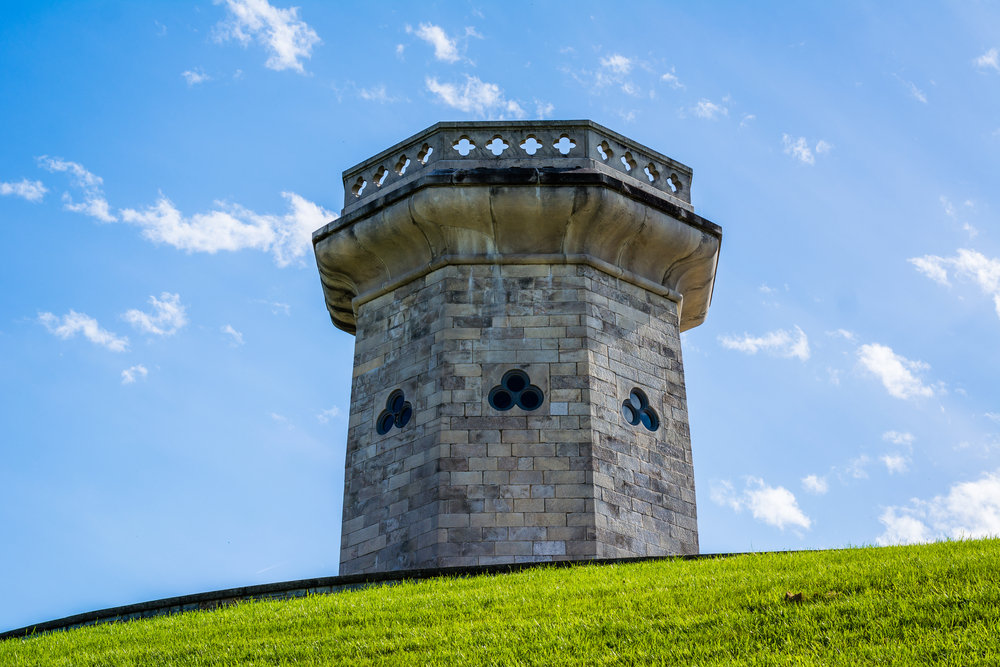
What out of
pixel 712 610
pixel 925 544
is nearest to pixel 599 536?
pixel 925 544

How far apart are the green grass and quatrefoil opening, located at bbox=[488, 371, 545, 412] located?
3.73 m

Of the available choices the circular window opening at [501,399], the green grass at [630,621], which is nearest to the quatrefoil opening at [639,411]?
the circular window opening at [501,399]

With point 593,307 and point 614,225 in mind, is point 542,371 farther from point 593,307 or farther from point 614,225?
point 614,225

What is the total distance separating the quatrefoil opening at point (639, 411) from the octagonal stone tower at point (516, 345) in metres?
0.02

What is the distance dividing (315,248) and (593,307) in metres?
4.29

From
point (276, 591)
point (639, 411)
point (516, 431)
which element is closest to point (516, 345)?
point (516, 431)

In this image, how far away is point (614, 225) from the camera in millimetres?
16812

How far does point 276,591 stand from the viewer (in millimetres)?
12531

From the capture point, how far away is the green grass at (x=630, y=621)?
8383mm

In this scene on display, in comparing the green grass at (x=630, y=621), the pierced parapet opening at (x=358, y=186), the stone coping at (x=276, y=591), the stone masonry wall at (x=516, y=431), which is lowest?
the green grass at (x=630, y=621)

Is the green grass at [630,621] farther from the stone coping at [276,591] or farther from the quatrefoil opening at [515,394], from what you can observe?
the quatrefoil opening at [515,394]

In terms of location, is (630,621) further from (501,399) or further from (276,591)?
(501,399)

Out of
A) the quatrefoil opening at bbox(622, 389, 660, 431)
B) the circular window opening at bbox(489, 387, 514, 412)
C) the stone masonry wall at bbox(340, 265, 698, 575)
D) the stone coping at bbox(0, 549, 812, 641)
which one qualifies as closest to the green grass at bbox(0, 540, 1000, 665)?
the stone coping at bbox(0, 549, 812, 641)

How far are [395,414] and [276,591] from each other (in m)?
4.12
